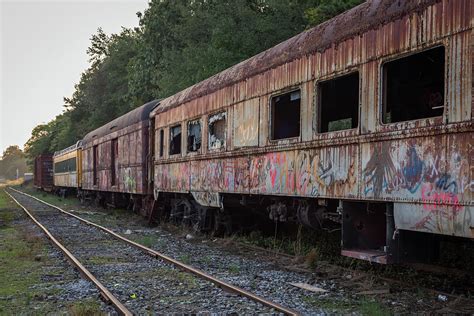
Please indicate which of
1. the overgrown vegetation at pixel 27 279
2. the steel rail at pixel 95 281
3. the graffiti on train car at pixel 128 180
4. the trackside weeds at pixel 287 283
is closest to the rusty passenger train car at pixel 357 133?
the trackside weeds at pixel 287 283

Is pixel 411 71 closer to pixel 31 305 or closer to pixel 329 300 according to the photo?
pixel 329 300

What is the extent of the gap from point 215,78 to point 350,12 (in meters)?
4.58

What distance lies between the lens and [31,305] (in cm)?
634

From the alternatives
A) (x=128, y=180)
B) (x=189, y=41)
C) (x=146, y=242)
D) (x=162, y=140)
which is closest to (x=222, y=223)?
(x=146, y=242)

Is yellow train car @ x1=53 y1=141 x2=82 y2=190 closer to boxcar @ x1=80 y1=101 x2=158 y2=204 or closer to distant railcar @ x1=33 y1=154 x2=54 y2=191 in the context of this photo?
boxcar @ x1=80 y1=101 x2=158 y2=204

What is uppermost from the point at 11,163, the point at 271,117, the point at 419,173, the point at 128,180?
the point at 11,163

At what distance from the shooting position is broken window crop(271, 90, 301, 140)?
890 cm

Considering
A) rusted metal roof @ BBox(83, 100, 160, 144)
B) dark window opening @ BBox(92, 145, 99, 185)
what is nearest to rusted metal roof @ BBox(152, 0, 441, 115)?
rusted metal roof @ BBox(83, 100, 160, 144)

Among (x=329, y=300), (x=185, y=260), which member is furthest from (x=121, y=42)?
(x=329, y=300)

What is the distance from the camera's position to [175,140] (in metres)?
13.8

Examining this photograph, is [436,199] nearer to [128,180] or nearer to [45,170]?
[128,180]

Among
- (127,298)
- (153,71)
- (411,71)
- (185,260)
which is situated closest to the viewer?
(127,298)

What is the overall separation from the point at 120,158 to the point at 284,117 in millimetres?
10935

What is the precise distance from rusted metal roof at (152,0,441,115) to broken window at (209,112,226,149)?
0.60 metres
